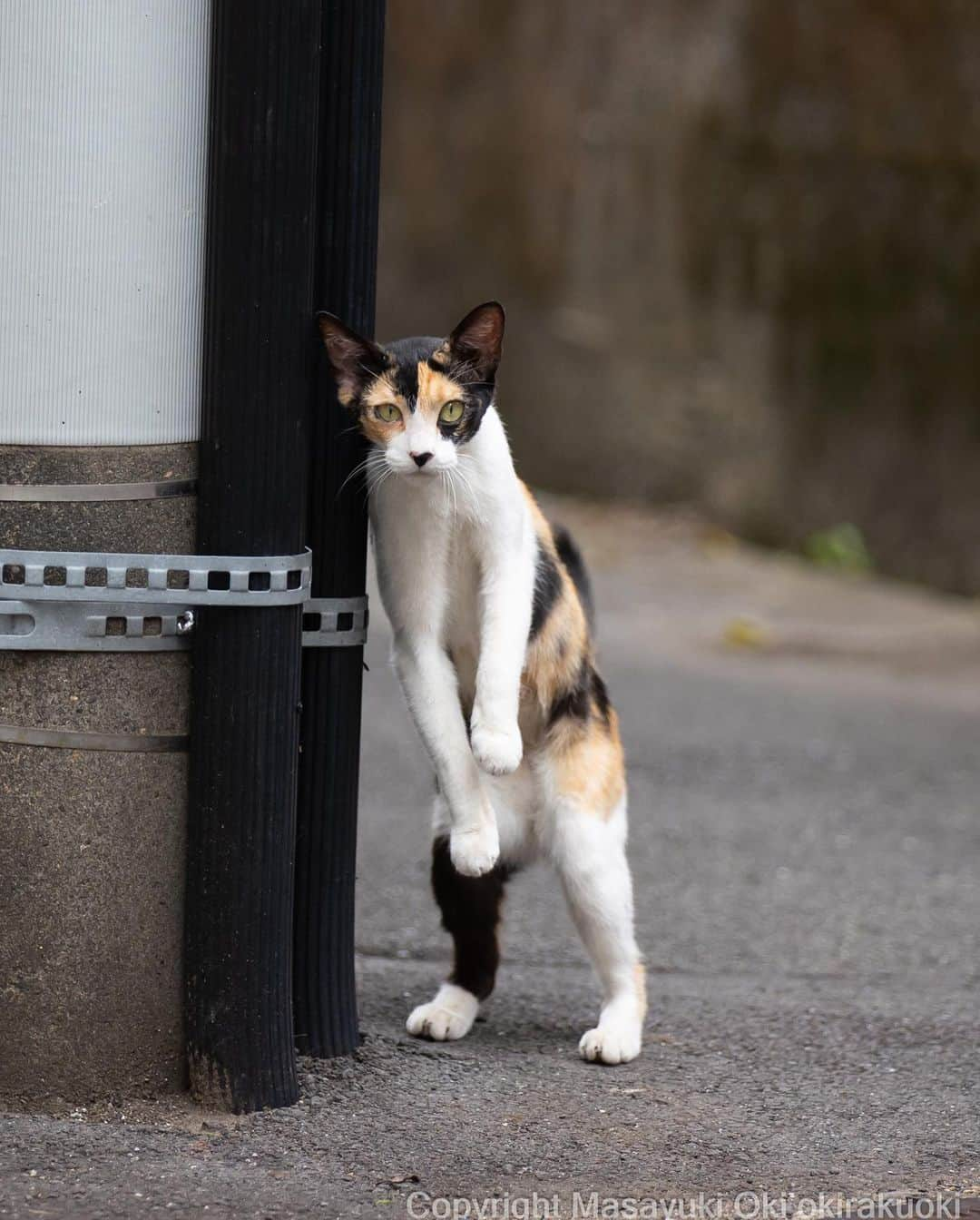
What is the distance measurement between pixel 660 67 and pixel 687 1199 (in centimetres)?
881

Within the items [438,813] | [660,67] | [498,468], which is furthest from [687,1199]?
[660,67]

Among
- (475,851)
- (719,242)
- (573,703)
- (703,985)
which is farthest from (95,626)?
(719,242)

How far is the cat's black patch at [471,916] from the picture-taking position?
411 centimetres

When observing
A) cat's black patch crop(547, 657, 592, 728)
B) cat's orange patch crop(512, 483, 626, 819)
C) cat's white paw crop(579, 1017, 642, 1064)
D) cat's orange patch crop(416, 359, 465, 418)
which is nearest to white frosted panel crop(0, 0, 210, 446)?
cat's orange patch crop(416, 359, 465, 418)

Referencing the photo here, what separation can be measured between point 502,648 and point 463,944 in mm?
889

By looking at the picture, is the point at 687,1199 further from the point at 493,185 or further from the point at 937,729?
the point at 493,185

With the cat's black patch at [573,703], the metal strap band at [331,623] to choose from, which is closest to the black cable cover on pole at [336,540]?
the metal strap band at [331,623]

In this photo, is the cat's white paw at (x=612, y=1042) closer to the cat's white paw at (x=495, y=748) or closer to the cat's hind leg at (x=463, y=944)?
the cat's hind leg at (x=463, y=944)

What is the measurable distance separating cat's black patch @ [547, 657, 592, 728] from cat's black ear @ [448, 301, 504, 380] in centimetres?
80

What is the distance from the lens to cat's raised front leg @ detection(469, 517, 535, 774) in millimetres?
3662

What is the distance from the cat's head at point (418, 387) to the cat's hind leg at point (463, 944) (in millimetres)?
1024

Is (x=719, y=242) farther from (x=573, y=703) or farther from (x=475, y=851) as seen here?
(x=475, y=851)

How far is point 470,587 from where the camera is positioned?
3.79 m

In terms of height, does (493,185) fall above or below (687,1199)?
above
